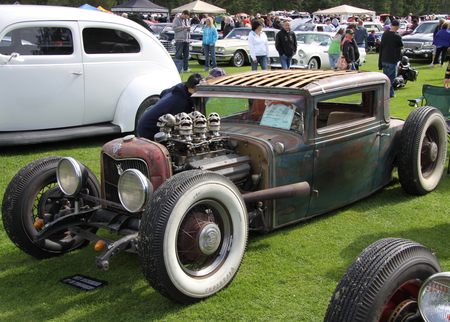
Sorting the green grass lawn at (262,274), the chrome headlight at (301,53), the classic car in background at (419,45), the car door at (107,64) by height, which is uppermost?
the classic car in background at (419,45)

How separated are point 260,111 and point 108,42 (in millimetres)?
3764

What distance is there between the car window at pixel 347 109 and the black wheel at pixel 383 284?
255 centimetres

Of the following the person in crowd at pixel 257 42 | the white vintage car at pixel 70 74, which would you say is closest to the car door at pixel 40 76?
the white vintage car at pixel 70 74

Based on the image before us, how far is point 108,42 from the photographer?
7141 mm

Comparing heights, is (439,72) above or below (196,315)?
above

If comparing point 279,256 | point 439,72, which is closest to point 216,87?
point 279,256

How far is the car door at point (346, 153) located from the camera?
412cm

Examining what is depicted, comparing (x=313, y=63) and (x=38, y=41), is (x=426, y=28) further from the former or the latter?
(x=38, y=41)

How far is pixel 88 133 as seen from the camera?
6895 millimetres

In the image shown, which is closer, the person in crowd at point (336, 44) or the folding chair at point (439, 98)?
the folding chair at point (439, 98)

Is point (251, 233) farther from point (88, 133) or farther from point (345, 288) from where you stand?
point (88, 133)

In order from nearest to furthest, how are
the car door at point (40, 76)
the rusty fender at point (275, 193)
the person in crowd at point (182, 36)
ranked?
the rusty fender at point (275, 193) → the car door at point (40, 76) → the person in crowd at point (182, 36)

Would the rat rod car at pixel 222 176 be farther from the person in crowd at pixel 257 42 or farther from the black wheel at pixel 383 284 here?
the person in crowd at pixel 257 42

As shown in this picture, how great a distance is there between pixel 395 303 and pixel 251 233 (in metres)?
2.08
